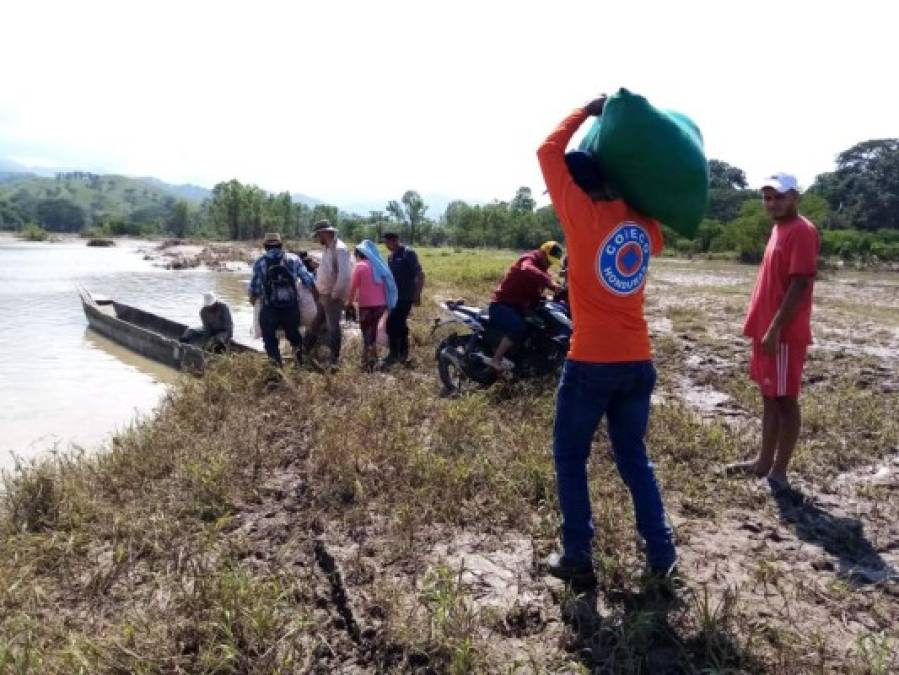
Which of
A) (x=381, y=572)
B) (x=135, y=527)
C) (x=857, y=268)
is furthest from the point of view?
(x=857, y=268)

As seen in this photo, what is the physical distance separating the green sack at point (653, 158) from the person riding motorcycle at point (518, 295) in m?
3.27

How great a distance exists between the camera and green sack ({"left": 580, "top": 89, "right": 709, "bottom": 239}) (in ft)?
7.52

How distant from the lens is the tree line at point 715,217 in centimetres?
3303

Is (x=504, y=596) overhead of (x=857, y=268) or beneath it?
beneath

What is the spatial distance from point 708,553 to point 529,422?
1931 mm

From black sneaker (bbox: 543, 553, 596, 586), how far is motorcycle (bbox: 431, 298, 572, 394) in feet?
10.2

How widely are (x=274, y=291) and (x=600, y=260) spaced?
15.8 feet

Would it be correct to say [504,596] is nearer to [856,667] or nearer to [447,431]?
[856,667]

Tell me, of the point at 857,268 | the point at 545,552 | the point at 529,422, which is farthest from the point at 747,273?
the point at 545,552

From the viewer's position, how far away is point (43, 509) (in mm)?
3701

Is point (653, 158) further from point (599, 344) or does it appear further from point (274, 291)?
point (274, 291)

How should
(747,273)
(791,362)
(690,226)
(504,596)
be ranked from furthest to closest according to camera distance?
1. (747,273)
2. (791,362)
3. (504,596)
4. (690,226)

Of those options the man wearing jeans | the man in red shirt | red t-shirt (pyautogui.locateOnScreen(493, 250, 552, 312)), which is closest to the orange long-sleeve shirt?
the man wearing jeans

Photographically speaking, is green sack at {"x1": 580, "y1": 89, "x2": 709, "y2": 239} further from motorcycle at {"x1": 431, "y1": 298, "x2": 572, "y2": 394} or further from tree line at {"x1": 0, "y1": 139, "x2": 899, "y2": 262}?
tree line at {"x1": 0, "y1": 139, "x2": 899, "y2": 262}
